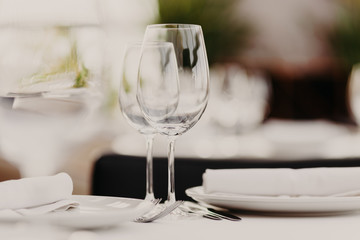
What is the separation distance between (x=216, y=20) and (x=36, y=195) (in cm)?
519

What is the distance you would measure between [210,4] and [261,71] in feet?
2.87

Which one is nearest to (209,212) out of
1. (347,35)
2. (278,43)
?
(347,35)

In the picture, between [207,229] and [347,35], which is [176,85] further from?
[347,35]

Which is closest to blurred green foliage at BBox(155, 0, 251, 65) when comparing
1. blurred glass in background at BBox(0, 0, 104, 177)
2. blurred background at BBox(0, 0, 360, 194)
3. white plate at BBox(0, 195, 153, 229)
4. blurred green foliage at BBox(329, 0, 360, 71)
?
blurred background at BBox(0, 0, 360, 194)

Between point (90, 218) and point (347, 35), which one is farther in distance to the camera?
point (347, 35)

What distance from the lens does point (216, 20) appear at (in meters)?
5.79

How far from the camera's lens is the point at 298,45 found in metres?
5.70

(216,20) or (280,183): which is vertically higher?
(216,20)

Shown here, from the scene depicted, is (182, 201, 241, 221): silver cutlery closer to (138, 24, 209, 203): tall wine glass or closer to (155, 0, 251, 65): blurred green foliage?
(138, 24, 209, 203): tall wine glass

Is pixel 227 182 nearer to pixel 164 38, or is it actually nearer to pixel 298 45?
pixel 164 38

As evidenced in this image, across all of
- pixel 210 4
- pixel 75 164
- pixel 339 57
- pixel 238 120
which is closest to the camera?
pixel 75 164

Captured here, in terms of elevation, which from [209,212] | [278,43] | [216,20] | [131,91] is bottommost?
[209,212]

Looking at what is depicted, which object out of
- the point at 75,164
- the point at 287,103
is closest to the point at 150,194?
the point at 75,164

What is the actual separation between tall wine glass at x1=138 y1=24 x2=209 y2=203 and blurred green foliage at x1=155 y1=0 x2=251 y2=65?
4.86 meters
